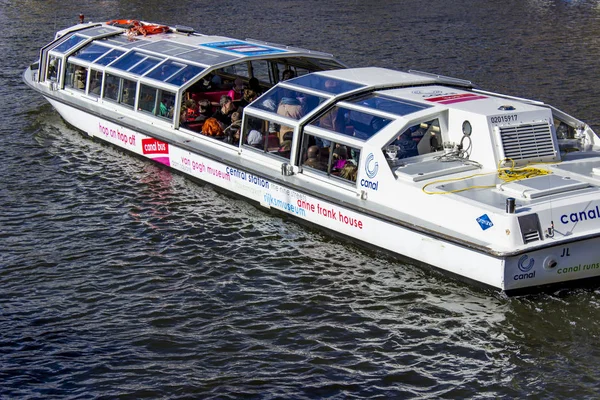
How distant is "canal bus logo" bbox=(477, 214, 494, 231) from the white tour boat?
22mm

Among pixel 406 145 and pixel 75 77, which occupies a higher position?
pixel 406 145

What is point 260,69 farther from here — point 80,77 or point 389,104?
point 389,104

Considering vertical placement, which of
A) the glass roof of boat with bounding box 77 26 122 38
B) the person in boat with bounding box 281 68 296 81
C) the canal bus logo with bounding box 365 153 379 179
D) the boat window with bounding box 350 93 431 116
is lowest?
the canal bus logo with bounding box 365 153 379 179

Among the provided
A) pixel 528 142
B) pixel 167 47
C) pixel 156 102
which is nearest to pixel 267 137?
pixel 156 102

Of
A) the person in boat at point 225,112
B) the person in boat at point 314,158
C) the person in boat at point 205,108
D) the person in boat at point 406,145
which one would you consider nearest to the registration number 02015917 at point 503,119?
the person in boat at point 406,145

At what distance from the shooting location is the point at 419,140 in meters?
17.2

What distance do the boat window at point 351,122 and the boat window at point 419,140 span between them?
Result: 1.51 feet

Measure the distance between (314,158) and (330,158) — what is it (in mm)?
553

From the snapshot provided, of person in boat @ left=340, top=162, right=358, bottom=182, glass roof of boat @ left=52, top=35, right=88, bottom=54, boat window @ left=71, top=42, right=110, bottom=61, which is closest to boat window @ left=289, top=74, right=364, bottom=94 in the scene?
person in boat @ left=340, top=162, right=358, bottom=182

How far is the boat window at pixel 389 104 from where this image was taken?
1705 cm

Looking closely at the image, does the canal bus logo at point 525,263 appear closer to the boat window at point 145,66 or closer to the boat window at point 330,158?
the boat window at point 330,158

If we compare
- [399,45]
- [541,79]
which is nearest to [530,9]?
[399,45]

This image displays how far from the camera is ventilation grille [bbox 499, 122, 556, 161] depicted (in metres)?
16.5

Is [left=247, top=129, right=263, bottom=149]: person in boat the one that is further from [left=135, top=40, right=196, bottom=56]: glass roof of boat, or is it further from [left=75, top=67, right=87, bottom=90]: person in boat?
[left=75, top=67, right=87, bottom=90]: person in boat
